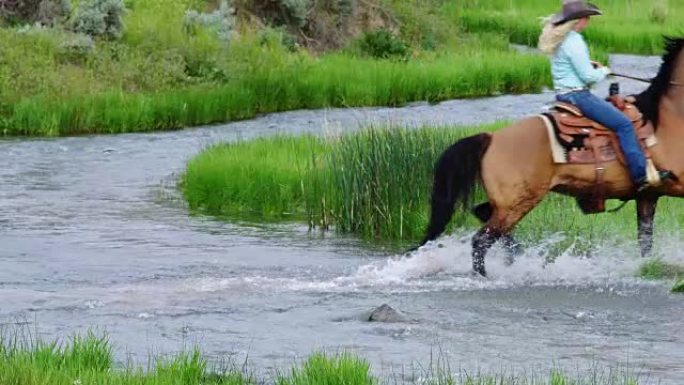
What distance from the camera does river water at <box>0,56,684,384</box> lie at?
357 inches

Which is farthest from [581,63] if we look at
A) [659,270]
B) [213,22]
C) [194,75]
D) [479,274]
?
[213,22]

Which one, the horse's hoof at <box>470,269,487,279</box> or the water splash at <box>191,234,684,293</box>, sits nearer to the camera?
the water splash at <box>191,234,684,293</box>

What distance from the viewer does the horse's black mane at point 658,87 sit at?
40.1 feet

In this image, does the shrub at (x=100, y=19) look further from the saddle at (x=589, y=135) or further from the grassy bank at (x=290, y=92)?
the saddle at (x=589, y=135)

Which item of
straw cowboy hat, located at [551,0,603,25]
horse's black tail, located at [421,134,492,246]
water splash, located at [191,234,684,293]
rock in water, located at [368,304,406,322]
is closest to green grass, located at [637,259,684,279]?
water splash, located at [191,234,684,293]

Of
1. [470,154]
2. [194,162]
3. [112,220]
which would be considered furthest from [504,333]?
[194,162]

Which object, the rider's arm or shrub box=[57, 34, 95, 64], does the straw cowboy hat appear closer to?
the rider's arm

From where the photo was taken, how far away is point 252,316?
10227 mm

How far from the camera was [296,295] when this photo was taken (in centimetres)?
1112

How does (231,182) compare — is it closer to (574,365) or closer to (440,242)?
(440,242)

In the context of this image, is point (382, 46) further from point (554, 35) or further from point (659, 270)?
point (659, 270)

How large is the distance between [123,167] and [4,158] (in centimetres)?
178

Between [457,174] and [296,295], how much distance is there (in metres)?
1.79

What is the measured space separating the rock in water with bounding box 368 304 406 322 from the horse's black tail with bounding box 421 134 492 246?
2.20 meters
